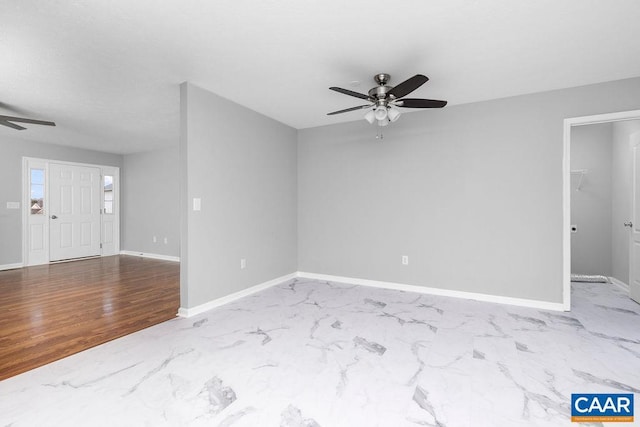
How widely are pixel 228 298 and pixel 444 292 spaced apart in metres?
2.78

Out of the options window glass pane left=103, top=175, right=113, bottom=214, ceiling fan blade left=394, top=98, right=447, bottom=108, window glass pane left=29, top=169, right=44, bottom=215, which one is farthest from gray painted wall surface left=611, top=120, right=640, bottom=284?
window glass pane left=29, top=169, right=44, bottom=215

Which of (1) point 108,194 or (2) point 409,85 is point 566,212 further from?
(1) point 108,194

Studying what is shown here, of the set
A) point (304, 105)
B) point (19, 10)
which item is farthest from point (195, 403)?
point (304, 105)

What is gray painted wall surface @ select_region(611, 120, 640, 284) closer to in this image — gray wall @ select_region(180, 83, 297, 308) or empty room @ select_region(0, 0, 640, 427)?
empty room @ select_region(0, 0, 640, 427)

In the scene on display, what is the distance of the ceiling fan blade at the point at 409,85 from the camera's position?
2269mm

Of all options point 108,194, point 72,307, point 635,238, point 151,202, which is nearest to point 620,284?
point 635,238

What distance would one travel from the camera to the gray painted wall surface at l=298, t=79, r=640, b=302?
3.38m

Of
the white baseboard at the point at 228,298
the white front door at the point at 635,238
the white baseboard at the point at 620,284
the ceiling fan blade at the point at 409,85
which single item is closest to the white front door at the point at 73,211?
the white baseboard at the point at 228,298

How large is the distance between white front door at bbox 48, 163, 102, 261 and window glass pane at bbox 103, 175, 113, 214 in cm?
15

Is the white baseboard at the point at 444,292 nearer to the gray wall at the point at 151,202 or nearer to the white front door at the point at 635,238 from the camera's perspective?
the white front door at the point at 635,238

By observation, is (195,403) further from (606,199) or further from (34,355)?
(606,199)

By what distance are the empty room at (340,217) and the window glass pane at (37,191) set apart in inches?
2.0

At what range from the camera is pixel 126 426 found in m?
1.54

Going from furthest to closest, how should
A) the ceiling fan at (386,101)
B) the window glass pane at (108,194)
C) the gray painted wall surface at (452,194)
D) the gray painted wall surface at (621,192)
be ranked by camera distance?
the window glass pane at (108,194) → the gray painted wall surface at (621,192) → the gray painted wall surface at (452,194) → the ceiling fan at (386,101)
